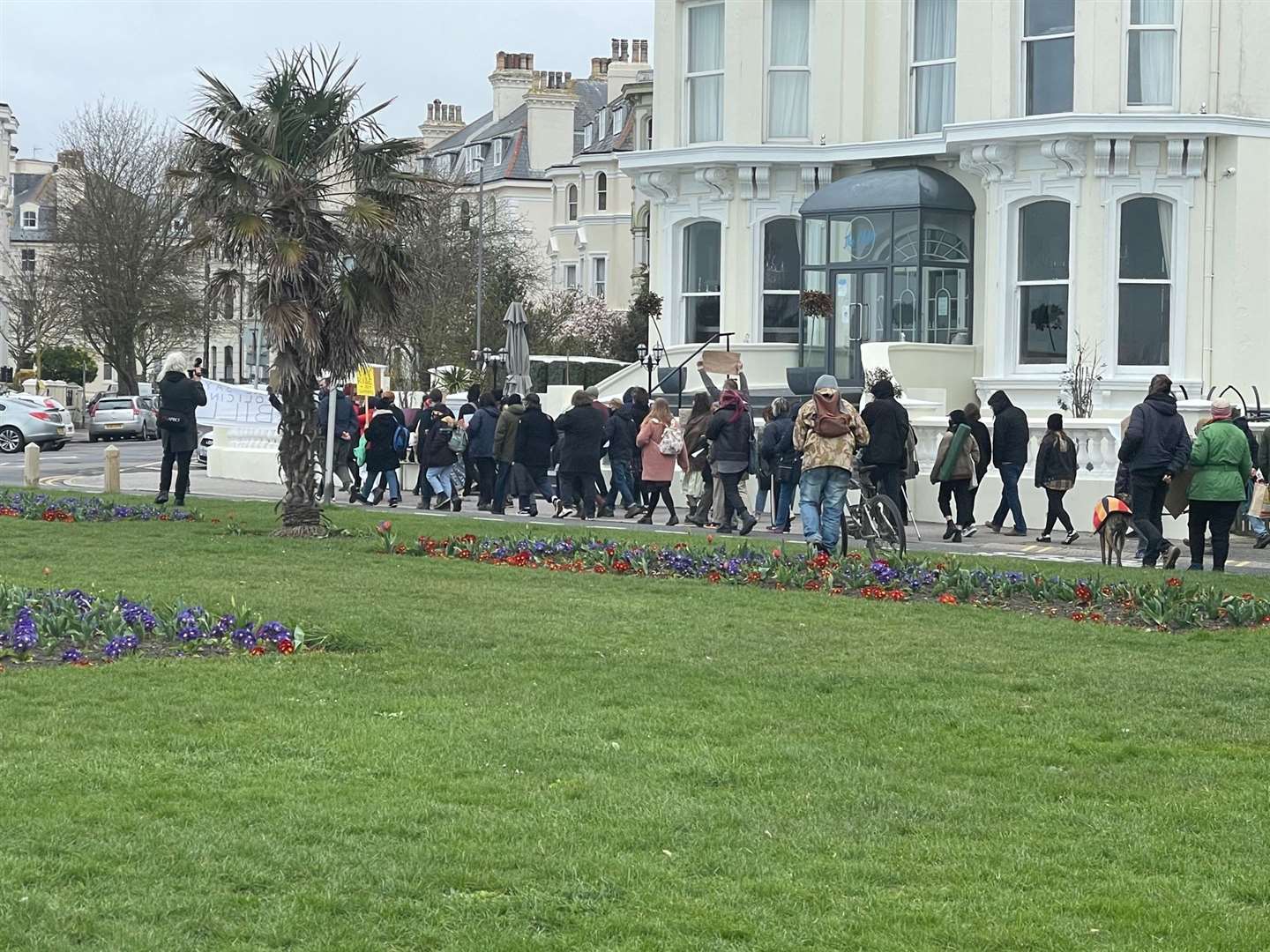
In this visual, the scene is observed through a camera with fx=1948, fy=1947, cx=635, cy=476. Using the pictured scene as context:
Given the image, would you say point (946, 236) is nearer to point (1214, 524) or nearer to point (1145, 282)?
point (1145, 282)

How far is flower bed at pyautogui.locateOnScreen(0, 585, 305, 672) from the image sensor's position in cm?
1114

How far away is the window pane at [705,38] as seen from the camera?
3431 centimetres

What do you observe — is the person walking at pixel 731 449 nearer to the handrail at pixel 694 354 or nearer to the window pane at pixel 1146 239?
the handrail at pixel 694 354

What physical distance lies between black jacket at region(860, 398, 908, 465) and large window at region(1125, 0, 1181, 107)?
41.5 ft

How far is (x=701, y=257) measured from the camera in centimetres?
3512

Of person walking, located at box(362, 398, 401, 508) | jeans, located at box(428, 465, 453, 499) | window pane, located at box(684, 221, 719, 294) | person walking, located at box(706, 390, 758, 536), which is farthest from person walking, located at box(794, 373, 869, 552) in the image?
window pane, located at box(684, 221, 719, 294)

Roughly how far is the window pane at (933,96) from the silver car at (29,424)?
2411cm

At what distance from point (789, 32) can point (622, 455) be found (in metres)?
11.8

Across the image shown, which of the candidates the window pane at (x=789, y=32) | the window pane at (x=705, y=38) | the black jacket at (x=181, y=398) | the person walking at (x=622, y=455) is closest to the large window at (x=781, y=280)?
the window pane at (x=789, y=32)

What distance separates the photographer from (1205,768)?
8.46 meters

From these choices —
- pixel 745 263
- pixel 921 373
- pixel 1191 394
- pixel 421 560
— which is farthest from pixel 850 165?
pixel 421 560

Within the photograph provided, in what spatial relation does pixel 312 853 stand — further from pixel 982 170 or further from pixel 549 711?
pixel 982 170

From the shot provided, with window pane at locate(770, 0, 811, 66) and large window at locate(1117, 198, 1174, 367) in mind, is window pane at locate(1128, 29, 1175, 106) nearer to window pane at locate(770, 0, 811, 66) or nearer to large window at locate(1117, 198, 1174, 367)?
large window at locate(1117, 198, 1174, 367)

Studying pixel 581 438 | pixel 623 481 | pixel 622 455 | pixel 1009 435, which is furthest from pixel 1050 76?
pixel 581 438
